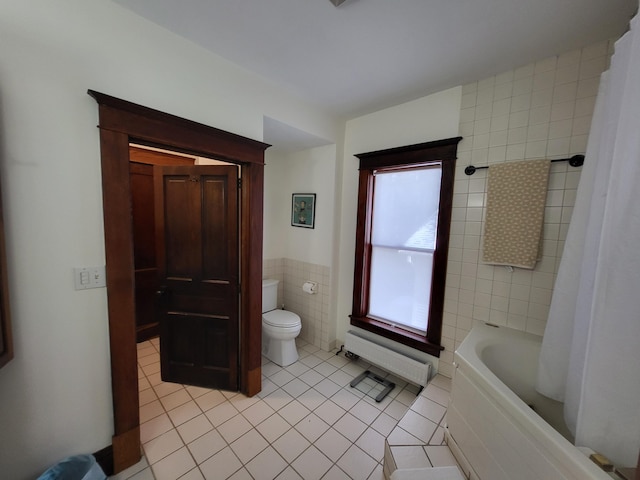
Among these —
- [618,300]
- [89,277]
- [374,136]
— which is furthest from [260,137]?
[618,300]

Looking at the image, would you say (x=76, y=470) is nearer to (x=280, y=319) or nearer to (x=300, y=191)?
(x=280, y=319)

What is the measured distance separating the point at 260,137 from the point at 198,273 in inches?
47.9

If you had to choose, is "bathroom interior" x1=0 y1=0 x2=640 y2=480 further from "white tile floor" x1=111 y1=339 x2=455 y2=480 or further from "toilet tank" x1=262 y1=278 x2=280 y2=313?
"toilet tank" x1=262 y1=278 x2=280 y2=313

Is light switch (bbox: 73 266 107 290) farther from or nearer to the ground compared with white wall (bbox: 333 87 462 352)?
nearer to the ground

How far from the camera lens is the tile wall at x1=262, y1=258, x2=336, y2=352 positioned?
8.67ft

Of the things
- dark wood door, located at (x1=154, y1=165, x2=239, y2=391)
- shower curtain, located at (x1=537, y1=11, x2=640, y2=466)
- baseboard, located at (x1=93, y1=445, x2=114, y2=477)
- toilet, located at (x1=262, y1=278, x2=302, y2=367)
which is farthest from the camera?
toilet, located at (x1=262, y1=278, x2=302, y2=367)

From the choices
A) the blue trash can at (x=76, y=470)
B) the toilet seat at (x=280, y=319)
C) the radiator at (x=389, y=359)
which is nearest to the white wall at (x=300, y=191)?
the toilet seat at (x=280, y=319)

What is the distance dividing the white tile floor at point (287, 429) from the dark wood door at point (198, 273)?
237 millimetres

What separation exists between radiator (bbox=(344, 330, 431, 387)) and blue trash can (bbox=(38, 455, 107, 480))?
1892mm

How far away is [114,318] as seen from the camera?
130 centimetres

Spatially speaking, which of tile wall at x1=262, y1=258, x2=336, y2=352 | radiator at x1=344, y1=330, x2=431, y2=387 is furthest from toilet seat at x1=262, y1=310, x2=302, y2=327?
radiator at x1=344, y1=330, x2=431, y2=387

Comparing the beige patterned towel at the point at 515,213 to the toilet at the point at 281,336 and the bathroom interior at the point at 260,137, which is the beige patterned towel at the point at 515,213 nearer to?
the bathroom interior at the point at 260,137

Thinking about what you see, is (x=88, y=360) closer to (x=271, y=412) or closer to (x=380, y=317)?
(x=271, y=412)

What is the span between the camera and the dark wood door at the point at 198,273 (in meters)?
1.85
